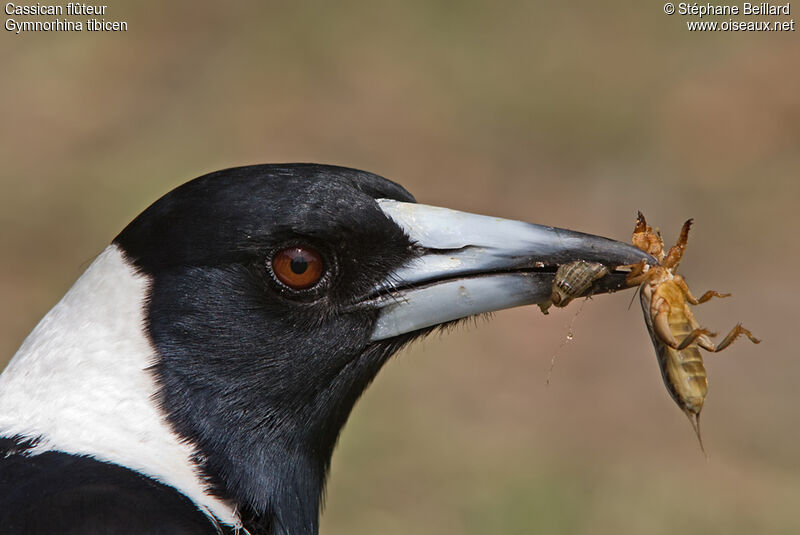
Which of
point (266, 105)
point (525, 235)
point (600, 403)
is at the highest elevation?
point (266, 105)

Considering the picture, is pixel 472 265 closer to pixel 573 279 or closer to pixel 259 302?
pixel 573 279

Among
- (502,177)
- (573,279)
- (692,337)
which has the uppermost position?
(502,177)

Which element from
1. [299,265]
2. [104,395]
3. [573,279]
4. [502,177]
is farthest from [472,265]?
[502,177]

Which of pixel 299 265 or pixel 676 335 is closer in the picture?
pixel 299 265

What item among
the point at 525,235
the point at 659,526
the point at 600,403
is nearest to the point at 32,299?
the point at 600,403

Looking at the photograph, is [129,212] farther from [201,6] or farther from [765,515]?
[765,515]

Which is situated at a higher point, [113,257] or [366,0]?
[366,0]

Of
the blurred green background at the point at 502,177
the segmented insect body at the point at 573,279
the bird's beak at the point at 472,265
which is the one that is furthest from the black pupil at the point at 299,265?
the blurred green background at the point at 502,177
